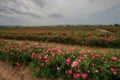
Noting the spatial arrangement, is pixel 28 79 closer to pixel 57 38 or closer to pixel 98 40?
pixel 98 40

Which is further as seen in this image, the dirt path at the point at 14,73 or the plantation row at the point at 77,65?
the dirt path at the point at 14,73

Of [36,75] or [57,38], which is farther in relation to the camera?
[57,38]

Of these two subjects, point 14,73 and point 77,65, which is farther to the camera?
point 14,73

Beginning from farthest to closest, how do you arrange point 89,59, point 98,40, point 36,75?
1. point 98,40
2. point 36,75
3. point 89,59

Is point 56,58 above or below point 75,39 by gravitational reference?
above

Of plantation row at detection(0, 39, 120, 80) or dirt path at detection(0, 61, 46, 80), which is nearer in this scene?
plantation row at detection(0, 39, 120, 80)

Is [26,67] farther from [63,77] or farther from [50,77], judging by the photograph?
[63,77]

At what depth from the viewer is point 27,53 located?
3.39m

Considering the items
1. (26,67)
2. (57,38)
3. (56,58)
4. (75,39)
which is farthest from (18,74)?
(57,38)

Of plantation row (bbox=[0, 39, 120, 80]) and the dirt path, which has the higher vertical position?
plantation row (bbox=[0, 39, 120, 80])

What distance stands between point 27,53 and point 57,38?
7.41m

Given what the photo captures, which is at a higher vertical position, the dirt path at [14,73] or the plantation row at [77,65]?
the plantation row at [77,65]

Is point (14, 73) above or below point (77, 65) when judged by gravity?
below

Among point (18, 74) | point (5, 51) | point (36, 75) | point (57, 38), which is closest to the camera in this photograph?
point (36, 75)
